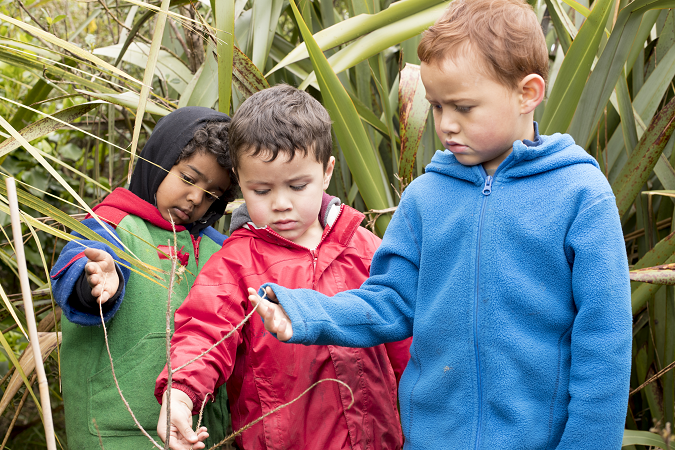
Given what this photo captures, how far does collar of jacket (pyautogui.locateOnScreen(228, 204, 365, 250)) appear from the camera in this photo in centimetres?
114

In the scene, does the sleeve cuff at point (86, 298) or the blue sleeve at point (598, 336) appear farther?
the sleeve cuff at point (86, 298)

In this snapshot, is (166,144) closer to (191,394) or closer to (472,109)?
(191,394)

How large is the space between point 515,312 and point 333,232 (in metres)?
0.44

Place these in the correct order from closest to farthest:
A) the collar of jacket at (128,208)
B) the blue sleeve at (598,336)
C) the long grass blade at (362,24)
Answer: the blue sleeve at (598,336)
the collar of jacket at (128,208)
the long grass blade at (362,24)

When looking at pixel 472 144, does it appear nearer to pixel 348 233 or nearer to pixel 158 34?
pixel 348 233

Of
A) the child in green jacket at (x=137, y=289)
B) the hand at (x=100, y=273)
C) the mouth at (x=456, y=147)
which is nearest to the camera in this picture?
the mouth at (x=456, y=147)

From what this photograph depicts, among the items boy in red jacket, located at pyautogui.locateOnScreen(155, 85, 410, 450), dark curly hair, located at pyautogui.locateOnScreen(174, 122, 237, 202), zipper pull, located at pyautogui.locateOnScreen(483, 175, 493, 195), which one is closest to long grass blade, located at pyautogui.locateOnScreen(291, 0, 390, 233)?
boy in red jacket, located at pyautogui.locateOnScreen(155, 85, 410, 450)

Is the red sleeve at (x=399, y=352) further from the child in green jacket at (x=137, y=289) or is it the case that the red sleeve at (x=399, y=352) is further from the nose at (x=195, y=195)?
the nose at (x=195, y=195)

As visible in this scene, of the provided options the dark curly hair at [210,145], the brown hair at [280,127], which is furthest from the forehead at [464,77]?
the dark curly hair at [210,145]

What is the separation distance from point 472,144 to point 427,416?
43 centimetres

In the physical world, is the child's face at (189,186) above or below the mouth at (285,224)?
above

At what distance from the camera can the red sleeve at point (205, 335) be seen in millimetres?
971

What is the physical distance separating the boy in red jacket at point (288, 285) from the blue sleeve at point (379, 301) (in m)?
0.16

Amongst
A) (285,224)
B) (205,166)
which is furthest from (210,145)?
(285,224)
